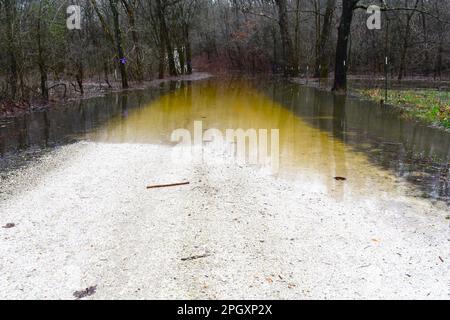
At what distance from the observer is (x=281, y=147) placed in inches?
358

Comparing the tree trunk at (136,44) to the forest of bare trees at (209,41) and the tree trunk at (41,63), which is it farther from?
the tree trunk at (41,63)

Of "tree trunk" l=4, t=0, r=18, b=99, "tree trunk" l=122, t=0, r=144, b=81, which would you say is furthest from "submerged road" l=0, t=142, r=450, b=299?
"tree trunk" l=122, t=0, r=144, b=81

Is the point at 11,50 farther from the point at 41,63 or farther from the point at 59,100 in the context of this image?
the point at 59,100

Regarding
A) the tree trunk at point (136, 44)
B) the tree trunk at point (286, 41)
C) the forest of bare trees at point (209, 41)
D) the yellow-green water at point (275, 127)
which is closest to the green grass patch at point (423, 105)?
the forest of bare trees at point (209, 41)

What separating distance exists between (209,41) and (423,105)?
1741 inches

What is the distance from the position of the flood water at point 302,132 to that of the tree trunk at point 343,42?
186cm

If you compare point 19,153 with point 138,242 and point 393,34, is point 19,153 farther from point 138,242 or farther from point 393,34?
point 393,34

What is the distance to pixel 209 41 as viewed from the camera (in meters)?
55.0

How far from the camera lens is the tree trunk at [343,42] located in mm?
18922

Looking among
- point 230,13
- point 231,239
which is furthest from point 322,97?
point 230,13

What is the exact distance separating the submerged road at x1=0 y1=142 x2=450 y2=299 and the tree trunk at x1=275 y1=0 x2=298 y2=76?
1099 inches

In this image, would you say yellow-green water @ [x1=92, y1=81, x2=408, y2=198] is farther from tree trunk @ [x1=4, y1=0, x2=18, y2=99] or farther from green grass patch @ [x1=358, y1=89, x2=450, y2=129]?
tree trunk @ [x1=4, y1=0, x2=18, y2=99]

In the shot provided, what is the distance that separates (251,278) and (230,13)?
5401cm

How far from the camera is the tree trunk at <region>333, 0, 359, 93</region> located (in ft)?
62.1
